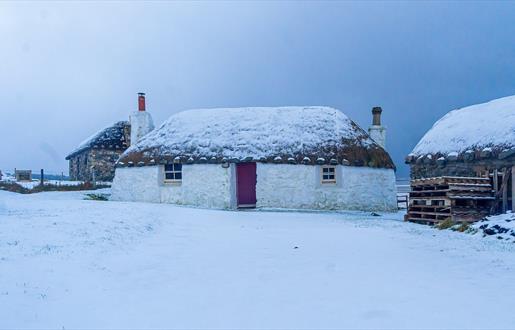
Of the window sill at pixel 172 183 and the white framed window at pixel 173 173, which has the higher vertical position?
the white framed window at pixel 173 173

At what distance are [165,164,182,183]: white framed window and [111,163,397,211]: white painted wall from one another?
0.33 metres

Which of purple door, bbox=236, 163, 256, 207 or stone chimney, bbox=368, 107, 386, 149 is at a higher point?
stone chimney, bbox=368, 107, 386, 149

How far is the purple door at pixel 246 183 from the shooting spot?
2030 cm

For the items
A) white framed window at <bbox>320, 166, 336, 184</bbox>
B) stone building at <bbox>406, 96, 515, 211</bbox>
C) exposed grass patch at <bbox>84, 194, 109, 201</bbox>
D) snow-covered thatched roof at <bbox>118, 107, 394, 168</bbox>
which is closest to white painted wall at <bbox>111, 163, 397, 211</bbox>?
white framed window at <bbox>320, 166, 336, 184</bbox>

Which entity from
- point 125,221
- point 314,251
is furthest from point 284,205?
point 314,251

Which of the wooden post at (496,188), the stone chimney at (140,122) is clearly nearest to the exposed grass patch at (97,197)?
the stone chimney at (140,122)

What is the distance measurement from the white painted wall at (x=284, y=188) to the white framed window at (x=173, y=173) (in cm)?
33

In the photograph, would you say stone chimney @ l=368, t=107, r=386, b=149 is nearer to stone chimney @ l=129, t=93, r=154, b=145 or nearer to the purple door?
the purple door

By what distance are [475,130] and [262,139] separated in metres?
9.45

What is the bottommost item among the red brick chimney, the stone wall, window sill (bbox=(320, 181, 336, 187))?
window sill (bbox=(320, 181, 336, 187))

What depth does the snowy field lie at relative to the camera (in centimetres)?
466

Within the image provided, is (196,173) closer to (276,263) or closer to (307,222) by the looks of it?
(307,222)

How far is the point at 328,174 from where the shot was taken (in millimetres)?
19641

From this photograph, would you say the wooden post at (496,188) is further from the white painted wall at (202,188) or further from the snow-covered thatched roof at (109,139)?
the snow-covered thatched roof at (109,139)
